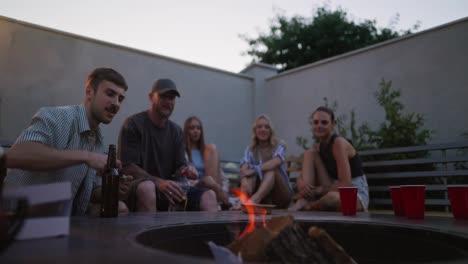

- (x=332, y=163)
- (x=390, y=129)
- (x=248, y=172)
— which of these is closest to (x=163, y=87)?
(x=248, y=172)

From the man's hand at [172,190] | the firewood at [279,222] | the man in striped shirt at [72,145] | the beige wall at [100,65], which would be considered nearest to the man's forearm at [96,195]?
the man in striped shirt at [72,145]

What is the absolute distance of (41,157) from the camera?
1382 mm

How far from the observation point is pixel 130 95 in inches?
198

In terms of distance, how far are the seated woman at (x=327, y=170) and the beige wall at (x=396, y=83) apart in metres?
2.25

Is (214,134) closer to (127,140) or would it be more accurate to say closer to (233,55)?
(127,140)

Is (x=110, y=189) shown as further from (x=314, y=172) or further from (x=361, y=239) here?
(x=314, y=172)

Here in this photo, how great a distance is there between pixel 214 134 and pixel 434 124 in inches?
139

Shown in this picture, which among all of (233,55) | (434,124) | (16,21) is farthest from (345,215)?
(233,55)

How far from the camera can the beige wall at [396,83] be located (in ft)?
14.1

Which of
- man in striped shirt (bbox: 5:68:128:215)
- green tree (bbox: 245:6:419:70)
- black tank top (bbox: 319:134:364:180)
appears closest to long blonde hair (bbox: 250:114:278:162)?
black tank top (bbox: 319:134:364:180)

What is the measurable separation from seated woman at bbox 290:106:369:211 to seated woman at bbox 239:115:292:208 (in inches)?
18.0

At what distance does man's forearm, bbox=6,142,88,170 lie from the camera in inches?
54.2

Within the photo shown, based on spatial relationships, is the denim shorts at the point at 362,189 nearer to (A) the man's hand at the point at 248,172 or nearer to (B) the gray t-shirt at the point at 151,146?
(A) the man's hand at the point at 248,172

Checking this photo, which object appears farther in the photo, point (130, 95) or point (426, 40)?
point (130, 95)
